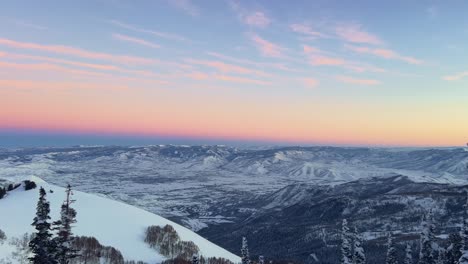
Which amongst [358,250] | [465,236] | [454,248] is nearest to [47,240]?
[358,250]

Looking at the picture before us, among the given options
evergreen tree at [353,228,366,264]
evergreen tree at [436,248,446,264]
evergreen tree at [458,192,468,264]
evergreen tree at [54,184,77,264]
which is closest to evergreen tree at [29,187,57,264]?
evergreen tree at [54,184,77,264]

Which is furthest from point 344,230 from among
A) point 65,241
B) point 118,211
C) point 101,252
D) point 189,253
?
point 118,211

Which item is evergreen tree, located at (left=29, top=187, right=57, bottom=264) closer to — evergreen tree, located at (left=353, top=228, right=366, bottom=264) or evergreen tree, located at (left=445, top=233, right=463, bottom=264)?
evergreen tree, located at (left=353, top=228, right=366, bottom=264)

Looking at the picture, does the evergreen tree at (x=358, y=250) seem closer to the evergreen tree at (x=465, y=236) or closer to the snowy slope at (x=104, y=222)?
the evergreen tree at (x=465, y=236)

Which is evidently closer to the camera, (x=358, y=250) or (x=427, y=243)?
(x=358, y=250)

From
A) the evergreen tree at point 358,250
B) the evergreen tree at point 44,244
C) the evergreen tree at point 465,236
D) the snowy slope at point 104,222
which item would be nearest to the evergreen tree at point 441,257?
the evergreen tree at point 358,250

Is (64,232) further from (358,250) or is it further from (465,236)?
(465,236)

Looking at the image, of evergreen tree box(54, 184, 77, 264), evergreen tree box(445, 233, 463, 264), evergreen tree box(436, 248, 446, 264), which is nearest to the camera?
evergreen tree box(54, 184, 77, 264)

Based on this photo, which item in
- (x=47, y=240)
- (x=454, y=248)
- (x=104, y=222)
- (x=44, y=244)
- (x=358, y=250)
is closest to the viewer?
(x=44, y=244)

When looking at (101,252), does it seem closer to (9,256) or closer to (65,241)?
(9,256)
